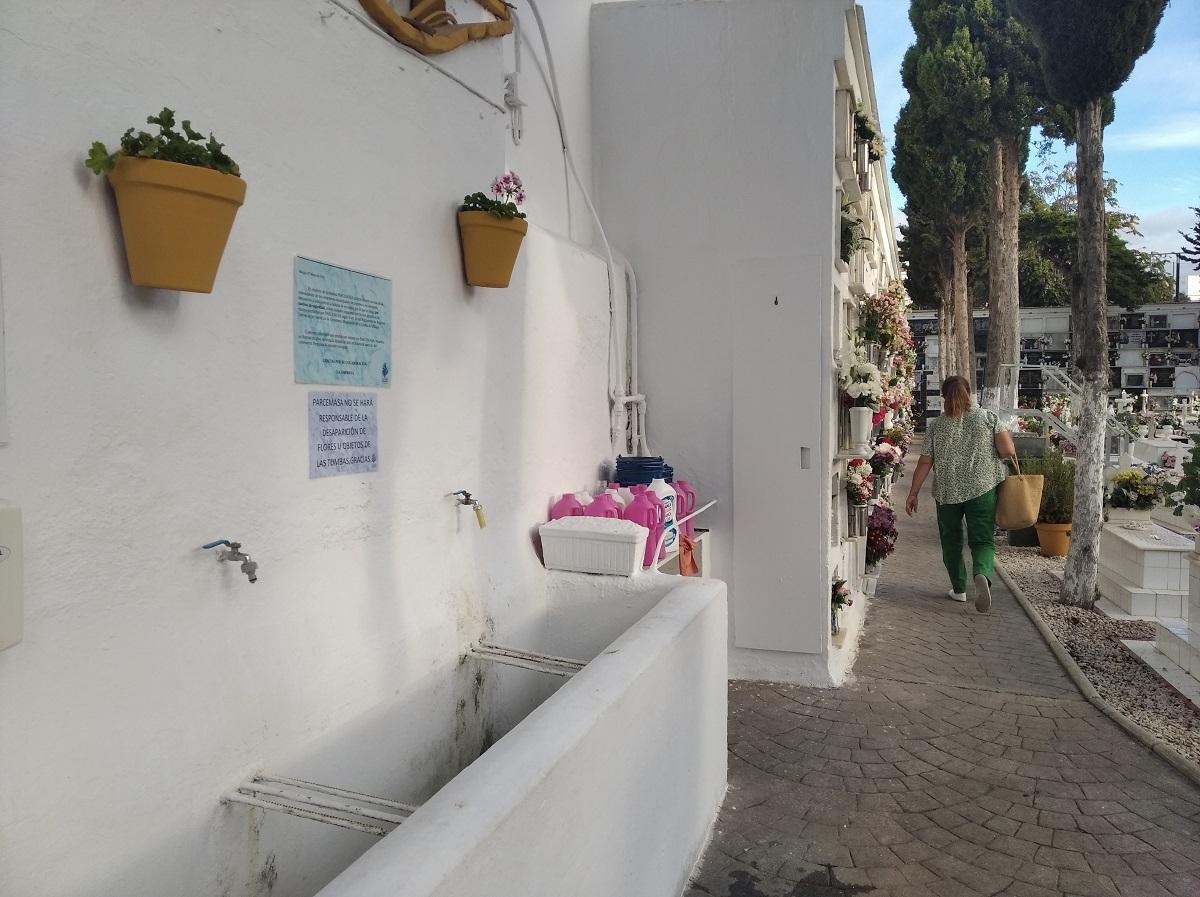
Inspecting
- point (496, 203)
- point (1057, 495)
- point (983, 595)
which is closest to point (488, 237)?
point (496, 203)

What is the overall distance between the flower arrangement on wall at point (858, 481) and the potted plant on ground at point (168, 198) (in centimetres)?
Result: 506

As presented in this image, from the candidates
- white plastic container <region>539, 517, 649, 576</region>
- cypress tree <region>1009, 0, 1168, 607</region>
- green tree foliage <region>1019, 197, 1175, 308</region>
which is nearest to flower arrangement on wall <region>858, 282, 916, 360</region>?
cypress tree <region>1009, 0, 1168, 607</region>

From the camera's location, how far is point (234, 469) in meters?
2.37

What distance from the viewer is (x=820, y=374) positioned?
523 cm

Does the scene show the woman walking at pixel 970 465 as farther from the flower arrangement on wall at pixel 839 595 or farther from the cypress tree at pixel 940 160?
the cypress tree at pixel 940 160

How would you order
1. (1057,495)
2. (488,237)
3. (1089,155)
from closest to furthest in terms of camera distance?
(488,237)
(1089,155)
(1057,495)

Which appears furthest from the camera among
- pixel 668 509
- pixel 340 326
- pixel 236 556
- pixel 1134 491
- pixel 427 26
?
pixel 1134 491

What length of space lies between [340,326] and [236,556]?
845 mm

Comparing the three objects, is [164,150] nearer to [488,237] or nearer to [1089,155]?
[488,237]

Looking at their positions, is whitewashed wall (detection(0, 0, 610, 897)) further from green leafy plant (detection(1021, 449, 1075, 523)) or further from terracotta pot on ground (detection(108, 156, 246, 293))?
green leafy plant (detection(1021, 449, 1075, 523))

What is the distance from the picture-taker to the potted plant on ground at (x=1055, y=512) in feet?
32.9

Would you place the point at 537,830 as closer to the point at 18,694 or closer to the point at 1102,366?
the point at 18,694

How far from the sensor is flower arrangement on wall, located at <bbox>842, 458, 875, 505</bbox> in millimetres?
6246

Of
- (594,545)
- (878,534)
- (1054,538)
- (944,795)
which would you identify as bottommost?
(944,795)
